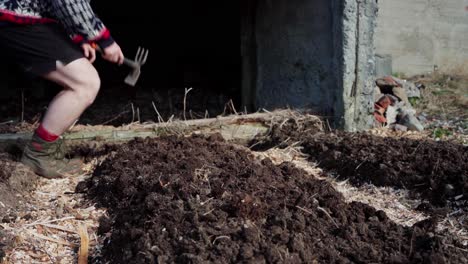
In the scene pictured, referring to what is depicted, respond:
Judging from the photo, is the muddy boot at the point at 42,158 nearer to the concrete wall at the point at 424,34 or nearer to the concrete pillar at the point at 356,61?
the concrete pillar at the point at 356,61

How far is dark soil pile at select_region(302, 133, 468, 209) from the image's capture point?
3.56 m

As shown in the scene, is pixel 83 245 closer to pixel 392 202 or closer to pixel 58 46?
pixel 58 46

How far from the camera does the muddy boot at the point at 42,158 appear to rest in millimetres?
3873

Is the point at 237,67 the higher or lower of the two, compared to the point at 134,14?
lower

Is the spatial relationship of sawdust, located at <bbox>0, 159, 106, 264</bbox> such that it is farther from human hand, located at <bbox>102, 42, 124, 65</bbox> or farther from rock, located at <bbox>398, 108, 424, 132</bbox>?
rock, located at <bbox>398, 108, 424, 132</bbox>

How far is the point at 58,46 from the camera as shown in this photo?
3590 mm

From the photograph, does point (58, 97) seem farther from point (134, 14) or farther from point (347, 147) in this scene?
point (134, 14)

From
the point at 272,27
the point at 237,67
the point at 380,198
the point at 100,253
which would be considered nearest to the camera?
the point at 100,253

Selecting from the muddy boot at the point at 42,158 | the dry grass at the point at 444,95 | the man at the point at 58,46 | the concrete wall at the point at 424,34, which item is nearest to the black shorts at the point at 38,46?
the man at the point at 58,46

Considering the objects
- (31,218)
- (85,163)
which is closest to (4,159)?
(85,163)

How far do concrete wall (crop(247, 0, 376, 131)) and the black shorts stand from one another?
2.27 m

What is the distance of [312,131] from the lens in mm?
4961

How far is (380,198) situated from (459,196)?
0.46 metres

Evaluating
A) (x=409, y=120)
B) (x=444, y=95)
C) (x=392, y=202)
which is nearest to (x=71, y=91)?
(x=392, y=202)
